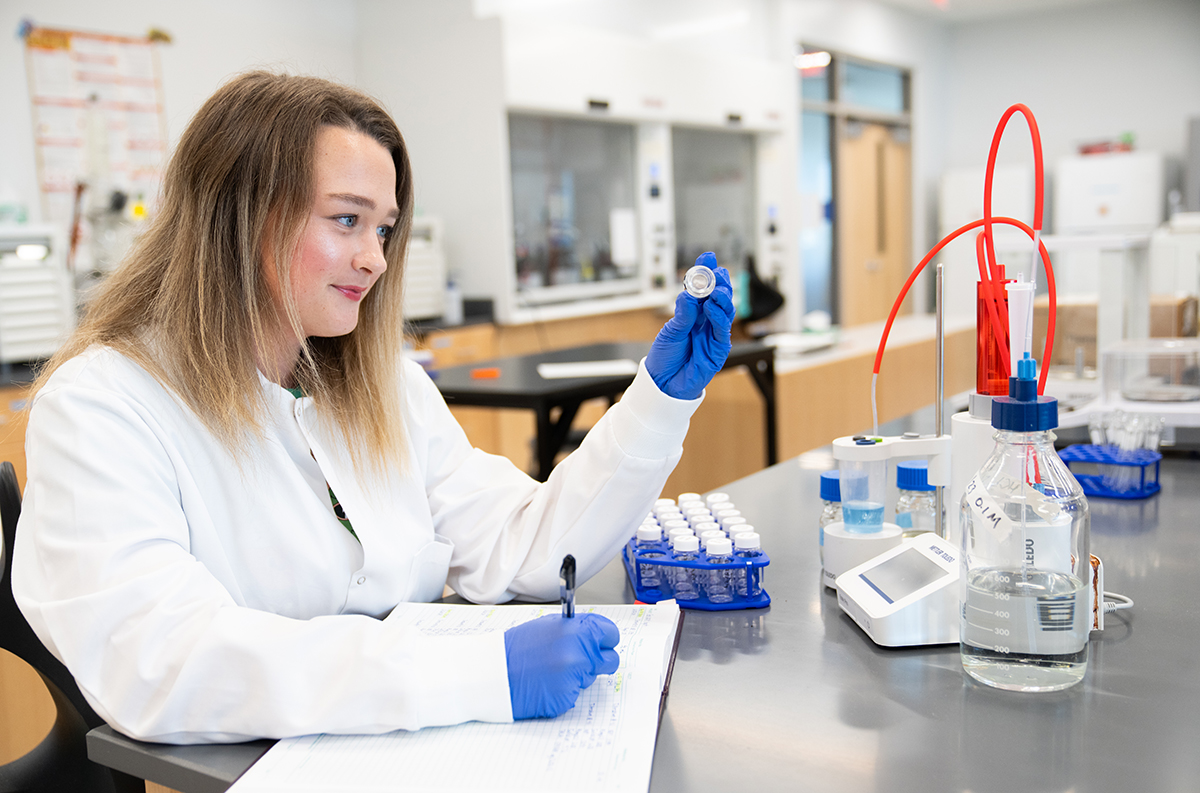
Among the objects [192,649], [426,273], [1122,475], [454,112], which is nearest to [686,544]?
[192,649]

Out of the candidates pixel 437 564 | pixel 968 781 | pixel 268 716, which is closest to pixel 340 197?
pixel 437 564

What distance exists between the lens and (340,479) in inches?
42.8

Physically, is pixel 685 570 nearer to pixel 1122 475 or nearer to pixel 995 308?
pixel 995 308

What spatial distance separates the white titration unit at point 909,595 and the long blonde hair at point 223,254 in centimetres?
65

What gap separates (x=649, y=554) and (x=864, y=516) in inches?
9.3

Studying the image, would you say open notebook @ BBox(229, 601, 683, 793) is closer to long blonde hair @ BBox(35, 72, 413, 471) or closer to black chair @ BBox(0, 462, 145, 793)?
long blonde hair @ BBox(35, 72, 413, 471)

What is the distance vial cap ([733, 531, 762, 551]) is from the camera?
3.33ft

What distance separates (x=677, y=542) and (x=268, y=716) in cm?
44

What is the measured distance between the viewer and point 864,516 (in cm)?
105

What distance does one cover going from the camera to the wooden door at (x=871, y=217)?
23.1ft

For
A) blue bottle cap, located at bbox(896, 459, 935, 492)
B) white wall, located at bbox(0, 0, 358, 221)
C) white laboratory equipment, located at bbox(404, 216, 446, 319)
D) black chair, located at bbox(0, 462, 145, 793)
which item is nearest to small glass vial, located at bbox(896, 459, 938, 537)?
blue bottle cap, located at bbox(896, 459, 935, 492)

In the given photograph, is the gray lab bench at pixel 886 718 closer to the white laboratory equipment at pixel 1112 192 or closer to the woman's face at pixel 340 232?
the woman's face at pixel 340 232

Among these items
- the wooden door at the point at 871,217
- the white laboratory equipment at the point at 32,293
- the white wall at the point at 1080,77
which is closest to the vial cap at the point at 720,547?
the white laboratory equipment at the point at 32,293

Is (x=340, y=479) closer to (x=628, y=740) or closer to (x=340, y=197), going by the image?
(x=340, y=197)
